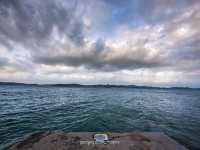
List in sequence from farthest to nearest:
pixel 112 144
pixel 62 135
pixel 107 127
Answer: pixel 107 127, pixel 62 135, pixel 112 144

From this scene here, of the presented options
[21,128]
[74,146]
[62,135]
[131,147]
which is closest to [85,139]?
[74,146]

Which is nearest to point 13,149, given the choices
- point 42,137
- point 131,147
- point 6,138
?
point 42,137

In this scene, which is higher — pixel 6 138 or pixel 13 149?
pixel 13 149

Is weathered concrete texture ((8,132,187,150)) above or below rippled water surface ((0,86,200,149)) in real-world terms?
above

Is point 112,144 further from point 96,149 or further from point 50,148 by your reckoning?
point 50,148

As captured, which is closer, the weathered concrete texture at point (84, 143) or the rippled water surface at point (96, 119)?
the weathered concrete texture at point (84, 143)

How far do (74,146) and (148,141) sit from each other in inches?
100

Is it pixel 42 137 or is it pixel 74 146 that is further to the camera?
pixel 42 137

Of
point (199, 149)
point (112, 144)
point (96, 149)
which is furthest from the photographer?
point (199, 149)

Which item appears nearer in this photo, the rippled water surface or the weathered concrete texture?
the weathered concrete texture

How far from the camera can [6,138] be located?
7344 millimetres

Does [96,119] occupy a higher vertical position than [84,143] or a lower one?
lower

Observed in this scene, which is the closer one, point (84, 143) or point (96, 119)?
point (84, 143)

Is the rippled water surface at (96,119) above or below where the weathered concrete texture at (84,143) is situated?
below
